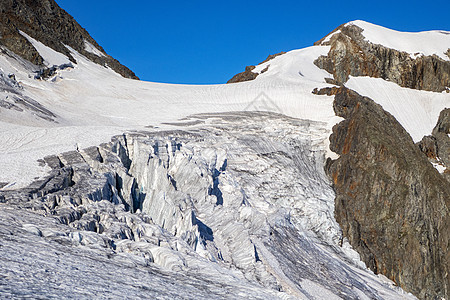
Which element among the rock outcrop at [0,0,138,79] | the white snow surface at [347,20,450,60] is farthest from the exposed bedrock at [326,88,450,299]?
the rock outcrop at [0,0,138,79]

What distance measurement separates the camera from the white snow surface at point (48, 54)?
214ft

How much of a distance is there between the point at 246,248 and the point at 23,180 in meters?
10.8

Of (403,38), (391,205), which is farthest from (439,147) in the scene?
(403,38)

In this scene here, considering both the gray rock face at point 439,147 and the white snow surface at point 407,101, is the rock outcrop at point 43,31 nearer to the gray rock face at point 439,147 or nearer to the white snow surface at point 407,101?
the white snow surface at point 407,101

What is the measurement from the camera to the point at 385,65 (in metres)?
76.8

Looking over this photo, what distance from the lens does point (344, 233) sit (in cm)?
3666

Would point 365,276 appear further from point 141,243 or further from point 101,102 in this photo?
point 101,102

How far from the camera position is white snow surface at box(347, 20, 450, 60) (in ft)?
257

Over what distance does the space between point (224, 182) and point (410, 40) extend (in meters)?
63.2

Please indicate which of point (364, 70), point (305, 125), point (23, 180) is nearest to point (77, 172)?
point (23, 180)

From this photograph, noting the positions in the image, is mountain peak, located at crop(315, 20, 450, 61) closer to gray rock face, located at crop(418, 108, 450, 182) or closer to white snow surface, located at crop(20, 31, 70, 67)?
gray rock face, located at crop(418, 108, 450, 182)

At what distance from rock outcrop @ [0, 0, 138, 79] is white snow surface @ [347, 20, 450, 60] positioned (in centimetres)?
4409

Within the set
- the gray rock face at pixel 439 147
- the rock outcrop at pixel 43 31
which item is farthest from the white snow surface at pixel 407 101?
the rock outcrop at pixel 43 31

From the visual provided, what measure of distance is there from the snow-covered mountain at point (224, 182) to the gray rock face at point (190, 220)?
0.31 ft
